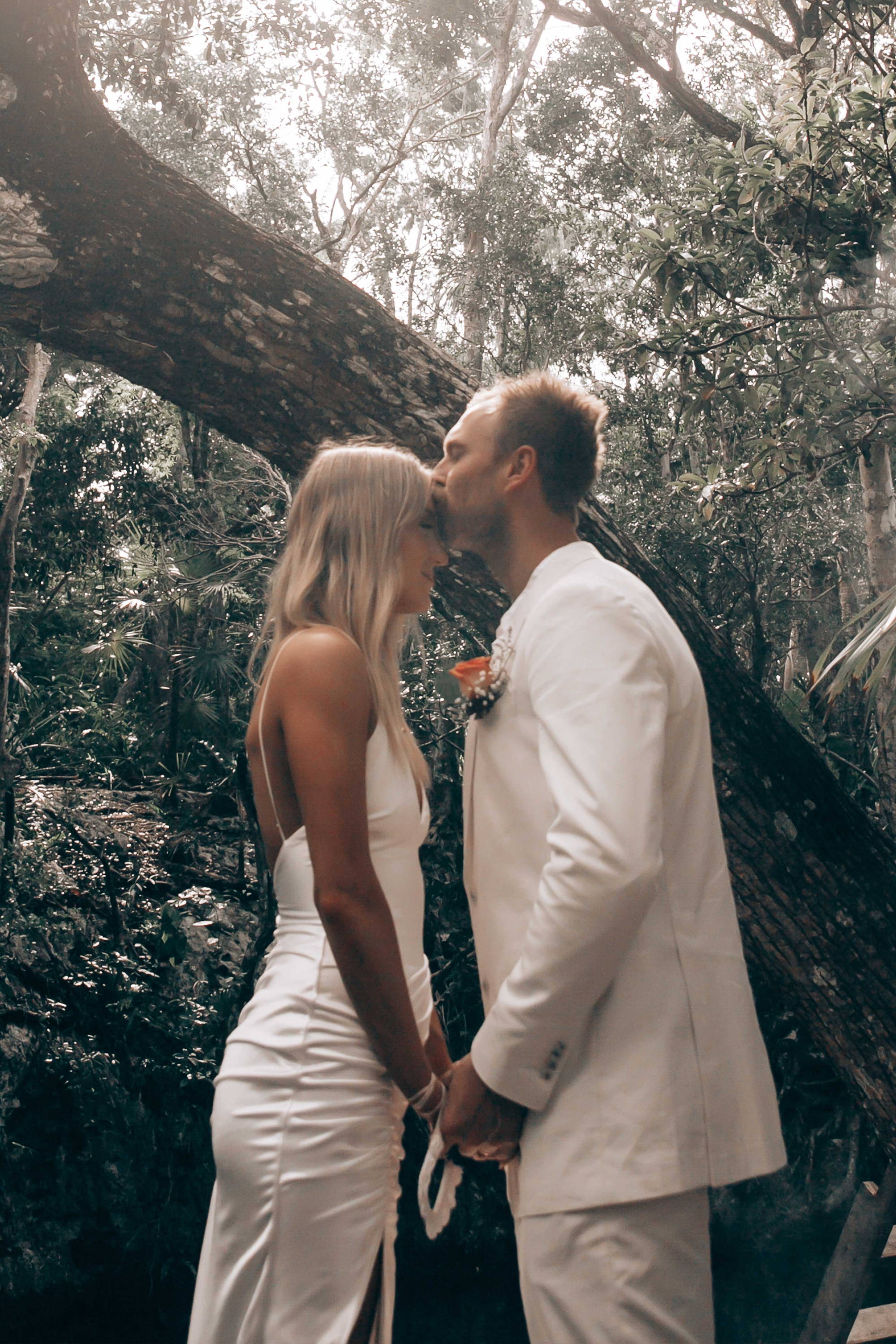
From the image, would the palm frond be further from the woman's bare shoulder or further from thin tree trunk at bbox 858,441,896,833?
thin tree trunk at bbox 858,441,896,833

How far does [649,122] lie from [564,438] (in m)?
13.6

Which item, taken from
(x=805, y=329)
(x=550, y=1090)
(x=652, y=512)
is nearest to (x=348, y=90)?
(x=652, y=512)

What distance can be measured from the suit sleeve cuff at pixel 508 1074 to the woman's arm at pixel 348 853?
146 millimetres

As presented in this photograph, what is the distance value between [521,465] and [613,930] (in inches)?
33.2

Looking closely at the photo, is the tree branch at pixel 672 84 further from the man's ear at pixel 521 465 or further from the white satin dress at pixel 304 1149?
the white satin dress at pixel 304 1149

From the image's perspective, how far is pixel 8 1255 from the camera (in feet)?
16.1

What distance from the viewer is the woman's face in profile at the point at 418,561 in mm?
1717

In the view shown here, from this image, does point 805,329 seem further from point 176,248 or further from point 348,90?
point 348,90

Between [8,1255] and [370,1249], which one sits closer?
[370,1249]

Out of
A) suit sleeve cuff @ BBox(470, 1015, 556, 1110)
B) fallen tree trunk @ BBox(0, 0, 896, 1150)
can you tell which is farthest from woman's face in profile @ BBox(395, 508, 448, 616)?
fallen tree trunk @ BBox(0, 0, 896, 1150)

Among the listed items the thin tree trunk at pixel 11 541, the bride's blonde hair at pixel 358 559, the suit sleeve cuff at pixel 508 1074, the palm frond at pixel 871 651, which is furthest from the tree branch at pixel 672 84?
the suit sleeve cuff at pixel 508 1074

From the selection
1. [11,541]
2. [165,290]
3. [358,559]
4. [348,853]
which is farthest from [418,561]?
[11,541]

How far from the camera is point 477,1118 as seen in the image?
1424mm

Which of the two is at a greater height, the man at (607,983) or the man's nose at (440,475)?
the man's nose at (440,475)
